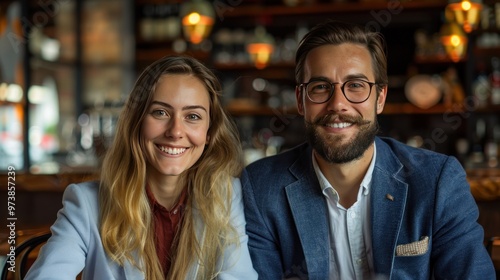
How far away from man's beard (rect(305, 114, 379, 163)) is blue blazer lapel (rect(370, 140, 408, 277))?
4.0 inches

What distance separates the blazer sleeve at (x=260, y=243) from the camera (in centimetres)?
168

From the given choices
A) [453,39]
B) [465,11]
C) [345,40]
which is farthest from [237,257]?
[453,39]

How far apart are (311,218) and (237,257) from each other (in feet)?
0.80

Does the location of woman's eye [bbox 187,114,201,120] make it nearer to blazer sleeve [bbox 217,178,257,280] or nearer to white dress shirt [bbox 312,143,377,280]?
blazer sleeve [bbox 217,178,257,280]

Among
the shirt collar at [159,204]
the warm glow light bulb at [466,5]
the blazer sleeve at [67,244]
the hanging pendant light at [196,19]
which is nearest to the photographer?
the blazer sleeve at [67,244]

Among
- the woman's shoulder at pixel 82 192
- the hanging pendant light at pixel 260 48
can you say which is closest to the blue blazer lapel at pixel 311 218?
the woman's shoulder at pixel 82 192

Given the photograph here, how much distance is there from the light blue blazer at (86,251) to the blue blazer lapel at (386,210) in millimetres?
351

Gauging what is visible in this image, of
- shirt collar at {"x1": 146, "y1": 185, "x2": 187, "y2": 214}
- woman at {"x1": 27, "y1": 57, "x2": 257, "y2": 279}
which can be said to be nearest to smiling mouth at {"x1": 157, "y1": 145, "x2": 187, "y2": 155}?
woman at {"x1": 27, "y1": 57, "x2": 257, "y2": 279}

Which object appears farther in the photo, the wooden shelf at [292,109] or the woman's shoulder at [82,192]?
the wooden shelf at [292,109]

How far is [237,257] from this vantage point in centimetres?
158

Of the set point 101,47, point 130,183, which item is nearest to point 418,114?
point 101,47

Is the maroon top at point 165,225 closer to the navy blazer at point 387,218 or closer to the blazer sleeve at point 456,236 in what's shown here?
the navy blazer at point 387,218

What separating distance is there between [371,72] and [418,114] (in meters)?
3.68

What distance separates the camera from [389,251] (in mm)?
1582
